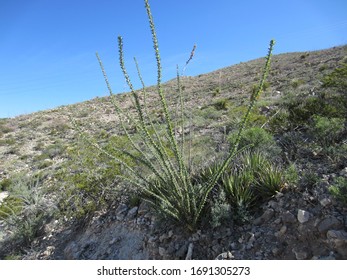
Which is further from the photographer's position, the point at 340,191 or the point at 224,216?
the point at 224,216

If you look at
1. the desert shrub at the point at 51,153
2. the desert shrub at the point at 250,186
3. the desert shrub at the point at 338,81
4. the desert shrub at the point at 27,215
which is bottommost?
the desert shrub at the point at 27,215

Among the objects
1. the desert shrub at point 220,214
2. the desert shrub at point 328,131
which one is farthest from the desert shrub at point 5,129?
the desert shrub at point 328,131

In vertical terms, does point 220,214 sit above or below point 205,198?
below

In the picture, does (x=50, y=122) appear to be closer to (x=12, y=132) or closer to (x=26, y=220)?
(x=12, y=132)

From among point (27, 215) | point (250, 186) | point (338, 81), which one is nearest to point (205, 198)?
point (250, 186)

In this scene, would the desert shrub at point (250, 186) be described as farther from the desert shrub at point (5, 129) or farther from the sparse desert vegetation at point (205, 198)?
the desert shrub at point (5, 129)

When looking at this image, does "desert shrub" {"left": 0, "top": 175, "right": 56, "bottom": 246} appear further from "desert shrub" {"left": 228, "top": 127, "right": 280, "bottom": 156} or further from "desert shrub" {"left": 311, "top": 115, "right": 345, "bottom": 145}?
"desert shrub" {"left": 311, "top": 115, "right": 345, "bottom": 145}

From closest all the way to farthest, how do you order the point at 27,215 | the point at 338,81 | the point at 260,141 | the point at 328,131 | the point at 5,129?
the point at 328,131, the point at 260,141, the point at 27,215, the point at 338,81, the point at 5,129

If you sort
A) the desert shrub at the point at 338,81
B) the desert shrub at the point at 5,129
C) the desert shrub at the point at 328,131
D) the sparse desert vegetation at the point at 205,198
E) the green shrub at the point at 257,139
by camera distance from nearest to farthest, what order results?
the sparse desert vegetation at the point at 205,198
the desert shrub at the point at 328,131
the green shrub at the point at 257,139
the desert shrub at the point at 338,81
the desert shrub at the point at 5,129

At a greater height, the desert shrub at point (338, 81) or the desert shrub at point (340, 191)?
the desert shrub at point (338, 81)

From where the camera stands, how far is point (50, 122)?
66.9 ft

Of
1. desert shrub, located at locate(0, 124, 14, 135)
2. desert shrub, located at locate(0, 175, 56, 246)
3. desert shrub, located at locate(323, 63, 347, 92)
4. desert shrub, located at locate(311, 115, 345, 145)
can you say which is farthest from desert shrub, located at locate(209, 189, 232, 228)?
desert shrub, located at locate(0, 124, 14, 135)

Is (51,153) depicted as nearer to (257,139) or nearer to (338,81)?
(257,139)
